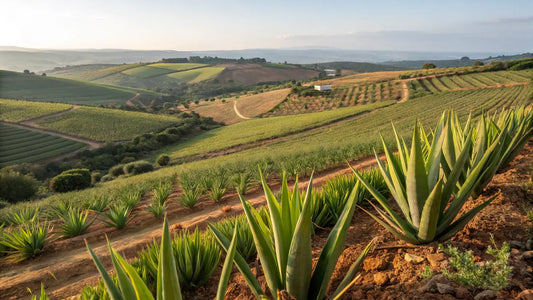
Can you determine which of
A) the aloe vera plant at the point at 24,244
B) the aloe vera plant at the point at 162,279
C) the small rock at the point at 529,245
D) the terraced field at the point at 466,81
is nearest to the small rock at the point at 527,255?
the small rock at the point at 529,245

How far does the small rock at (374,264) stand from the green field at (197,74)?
137 m

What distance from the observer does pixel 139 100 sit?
101 metres

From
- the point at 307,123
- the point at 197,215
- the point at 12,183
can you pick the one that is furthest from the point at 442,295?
the point at 307,123

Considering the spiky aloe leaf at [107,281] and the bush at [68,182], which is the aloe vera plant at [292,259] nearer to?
the spiky aloe leaf at [107,281]

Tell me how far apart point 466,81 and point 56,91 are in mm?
122859

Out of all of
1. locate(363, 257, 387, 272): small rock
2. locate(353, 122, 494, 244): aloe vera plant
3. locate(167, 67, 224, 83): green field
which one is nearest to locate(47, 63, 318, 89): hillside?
locate(167, 67, 224, 83): green field

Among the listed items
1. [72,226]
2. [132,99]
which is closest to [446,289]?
[72,226]

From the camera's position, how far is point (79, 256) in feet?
15.5

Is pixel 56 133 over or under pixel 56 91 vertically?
under

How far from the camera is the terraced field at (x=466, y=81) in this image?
172 ft

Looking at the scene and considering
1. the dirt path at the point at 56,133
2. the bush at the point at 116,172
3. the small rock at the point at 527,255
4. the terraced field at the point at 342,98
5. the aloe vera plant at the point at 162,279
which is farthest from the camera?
the terraced field at the point at 342,98

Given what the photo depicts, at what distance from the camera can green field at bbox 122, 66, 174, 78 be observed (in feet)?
490

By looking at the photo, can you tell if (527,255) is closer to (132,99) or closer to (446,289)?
(446,289)

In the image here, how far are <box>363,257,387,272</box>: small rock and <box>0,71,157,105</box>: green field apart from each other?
105 meters
